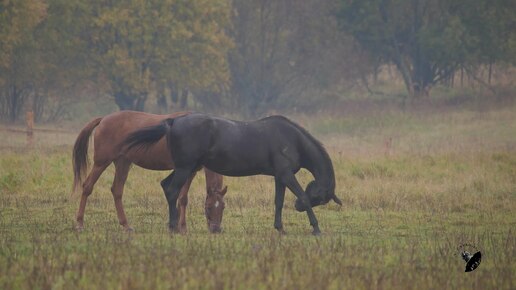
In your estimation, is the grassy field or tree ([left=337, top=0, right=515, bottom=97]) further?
tree ([left=337, top=0, right=515, bottom=97])

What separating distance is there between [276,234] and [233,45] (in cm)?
3672

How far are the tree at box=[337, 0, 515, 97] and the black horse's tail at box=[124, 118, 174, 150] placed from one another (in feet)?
113

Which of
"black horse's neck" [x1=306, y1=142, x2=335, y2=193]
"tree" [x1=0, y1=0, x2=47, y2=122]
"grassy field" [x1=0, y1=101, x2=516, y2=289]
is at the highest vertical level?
"tree" [x1=0, y1=0, x2=47, y2=122]

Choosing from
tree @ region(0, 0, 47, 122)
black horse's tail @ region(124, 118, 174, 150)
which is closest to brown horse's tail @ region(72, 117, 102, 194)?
black horse's tail @ region(124, 118, 174, 150)

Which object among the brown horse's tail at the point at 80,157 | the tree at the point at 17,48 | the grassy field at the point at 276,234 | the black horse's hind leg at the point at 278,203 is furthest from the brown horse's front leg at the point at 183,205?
the tree at the point at 17,48

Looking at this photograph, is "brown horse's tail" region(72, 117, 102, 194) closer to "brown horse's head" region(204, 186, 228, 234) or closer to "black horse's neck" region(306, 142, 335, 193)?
"brown horse's head" region(204, 186, 228, 234)

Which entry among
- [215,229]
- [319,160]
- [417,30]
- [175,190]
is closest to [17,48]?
[417,30]

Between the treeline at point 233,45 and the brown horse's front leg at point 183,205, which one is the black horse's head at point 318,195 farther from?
the treeline at point 233,45

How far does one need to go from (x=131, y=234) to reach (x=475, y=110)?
33.3 m

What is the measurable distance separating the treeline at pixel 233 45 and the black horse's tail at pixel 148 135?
30.0 metres

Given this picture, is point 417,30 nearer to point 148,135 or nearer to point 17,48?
point 17,48

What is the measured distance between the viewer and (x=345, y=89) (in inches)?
2167

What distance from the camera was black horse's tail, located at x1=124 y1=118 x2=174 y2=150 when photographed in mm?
11898

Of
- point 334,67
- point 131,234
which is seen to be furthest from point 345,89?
point 131,234
